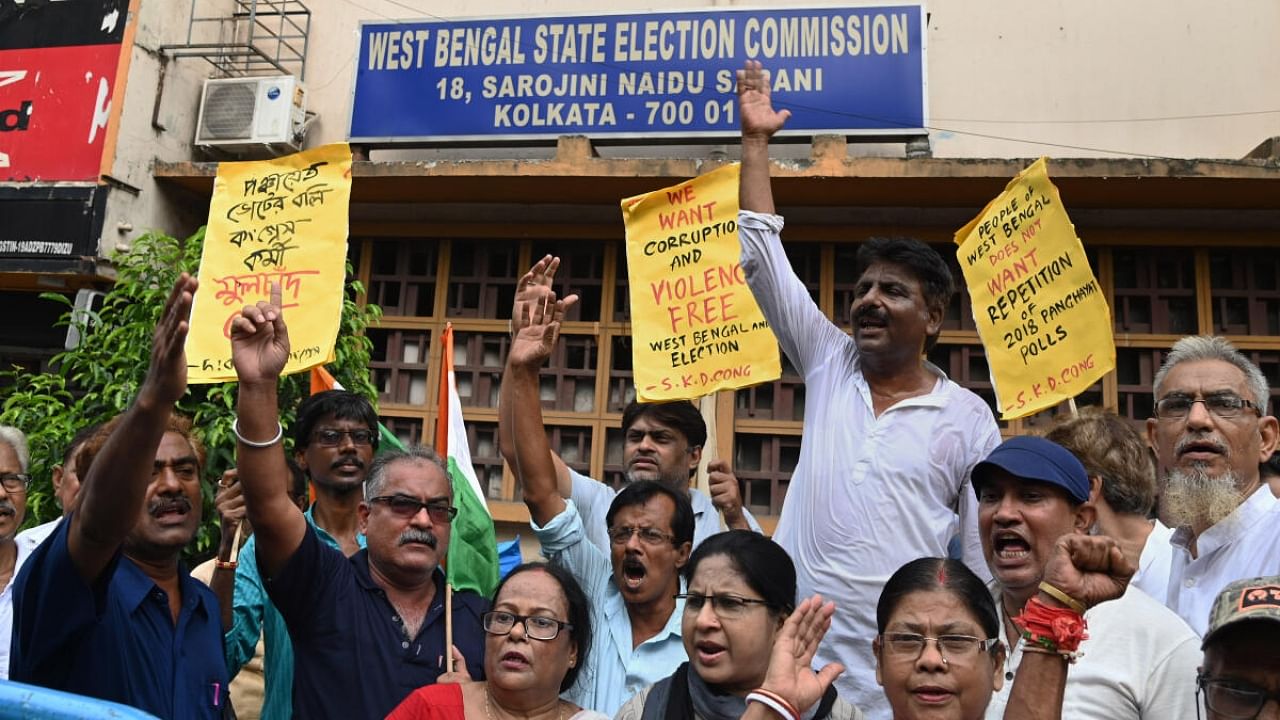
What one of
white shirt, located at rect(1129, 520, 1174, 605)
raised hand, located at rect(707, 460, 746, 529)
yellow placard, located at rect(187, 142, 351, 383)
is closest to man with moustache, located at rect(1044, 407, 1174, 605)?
white shirt, located at rect(1129, 520, 1174, 605)

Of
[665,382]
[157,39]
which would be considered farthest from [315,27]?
[665,382]

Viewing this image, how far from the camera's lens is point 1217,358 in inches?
125

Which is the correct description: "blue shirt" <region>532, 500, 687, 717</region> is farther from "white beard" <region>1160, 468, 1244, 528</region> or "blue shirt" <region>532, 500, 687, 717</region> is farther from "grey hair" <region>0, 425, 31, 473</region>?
"grey hair" <region>0, 425, 31, 473</region>

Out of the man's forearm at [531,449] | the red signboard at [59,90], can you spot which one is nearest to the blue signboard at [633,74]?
the red signboard at [59,90]

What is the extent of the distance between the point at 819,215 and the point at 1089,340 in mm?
3338

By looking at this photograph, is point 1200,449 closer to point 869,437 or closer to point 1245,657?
point 869,437

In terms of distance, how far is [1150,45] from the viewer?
25.6 feet

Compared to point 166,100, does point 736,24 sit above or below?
above

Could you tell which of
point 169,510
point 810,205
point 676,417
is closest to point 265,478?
point 169,510

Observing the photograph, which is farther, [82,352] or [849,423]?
[82,352]

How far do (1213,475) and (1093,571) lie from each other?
1.07m

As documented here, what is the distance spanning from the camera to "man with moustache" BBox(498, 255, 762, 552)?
12.6 feet

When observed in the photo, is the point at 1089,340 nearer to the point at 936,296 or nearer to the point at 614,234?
the point at 936,296

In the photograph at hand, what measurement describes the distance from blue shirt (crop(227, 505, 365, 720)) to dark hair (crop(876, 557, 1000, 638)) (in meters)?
1.51
